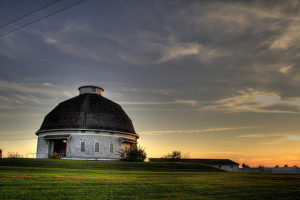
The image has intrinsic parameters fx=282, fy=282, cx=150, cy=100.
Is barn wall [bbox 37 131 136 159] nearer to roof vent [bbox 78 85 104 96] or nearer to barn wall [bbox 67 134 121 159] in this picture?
barn wall [bbox 67 134 121 159]

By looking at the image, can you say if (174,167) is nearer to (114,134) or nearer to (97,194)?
(114,134)

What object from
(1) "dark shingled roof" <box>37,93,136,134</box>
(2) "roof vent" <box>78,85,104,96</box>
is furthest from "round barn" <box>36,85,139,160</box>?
(2) "roof vent" <box>78,85,104,96</box>

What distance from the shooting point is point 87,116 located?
3981 cm

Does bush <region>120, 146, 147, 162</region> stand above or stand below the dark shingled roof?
below

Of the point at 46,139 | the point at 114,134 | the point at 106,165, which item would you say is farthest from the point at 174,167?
the point at 46,139

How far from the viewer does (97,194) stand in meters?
9.70

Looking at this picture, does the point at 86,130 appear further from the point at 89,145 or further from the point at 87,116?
the point at 87,116

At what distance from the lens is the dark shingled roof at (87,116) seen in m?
39.3

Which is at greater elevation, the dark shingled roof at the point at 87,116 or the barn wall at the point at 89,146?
the dark shingled roof at the point at 87,116

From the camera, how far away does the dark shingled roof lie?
39312 millimetres

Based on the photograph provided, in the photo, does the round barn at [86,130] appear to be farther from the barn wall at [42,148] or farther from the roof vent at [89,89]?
the roof vent at [89,89]

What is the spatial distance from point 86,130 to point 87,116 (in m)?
2.23

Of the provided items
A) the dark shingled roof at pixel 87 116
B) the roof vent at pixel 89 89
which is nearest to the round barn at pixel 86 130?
the dark shingled roof at pixel 87 116

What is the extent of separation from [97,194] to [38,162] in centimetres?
1977
